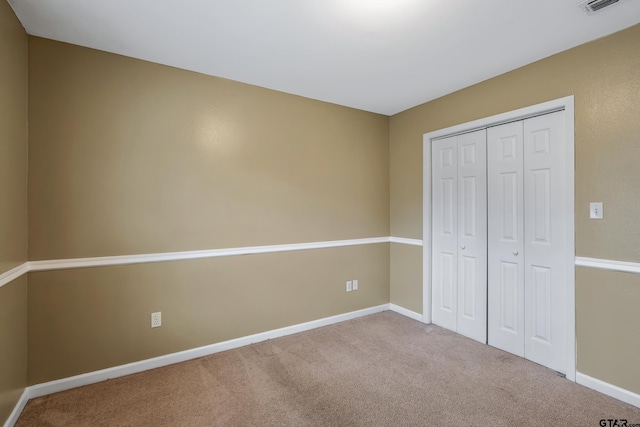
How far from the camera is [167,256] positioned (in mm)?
2535

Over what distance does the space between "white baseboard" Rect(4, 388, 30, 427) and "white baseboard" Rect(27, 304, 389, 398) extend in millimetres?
36

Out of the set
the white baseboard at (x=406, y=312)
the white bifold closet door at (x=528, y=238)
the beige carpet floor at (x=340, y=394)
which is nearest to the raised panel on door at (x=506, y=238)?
the white bifold closet door at (x=528, y=238)

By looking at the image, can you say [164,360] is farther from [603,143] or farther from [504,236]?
[603,143]

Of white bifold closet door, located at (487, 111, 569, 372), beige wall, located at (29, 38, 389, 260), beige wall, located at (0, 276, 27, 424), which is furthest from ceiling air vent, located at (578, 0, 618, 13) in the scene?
beige wall, located at (0, 276, 27, 424)

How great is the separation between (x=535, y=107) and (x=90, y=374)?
13.4 ft

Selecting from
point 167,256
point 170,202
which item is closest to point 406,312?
point 167,256

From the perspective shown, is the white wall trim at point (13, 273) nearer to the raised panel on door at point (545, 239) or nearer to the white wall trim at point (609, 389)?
the raised panel on door at point (545, 239)

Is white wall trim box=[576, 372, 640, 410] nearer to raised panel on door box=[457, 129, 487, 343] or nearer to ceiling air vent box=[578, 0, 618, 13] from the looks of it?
raised panel on door box=[457, 129, 487, 343]

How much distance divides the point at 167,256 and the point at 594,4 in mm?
3414

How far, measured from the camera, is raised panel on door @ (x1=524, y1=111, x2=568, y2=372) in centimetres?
239

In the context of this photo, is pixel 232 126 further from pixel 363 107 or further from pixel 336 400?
pixel 336 400

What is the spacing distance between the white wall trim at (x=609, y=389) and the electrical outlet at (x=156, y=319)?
3314 mm

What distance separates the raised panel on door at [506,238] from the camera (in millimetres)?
2662

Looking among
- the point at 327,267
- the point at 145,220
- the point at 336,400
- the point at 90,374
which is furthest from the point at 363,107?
the point at 90,374
